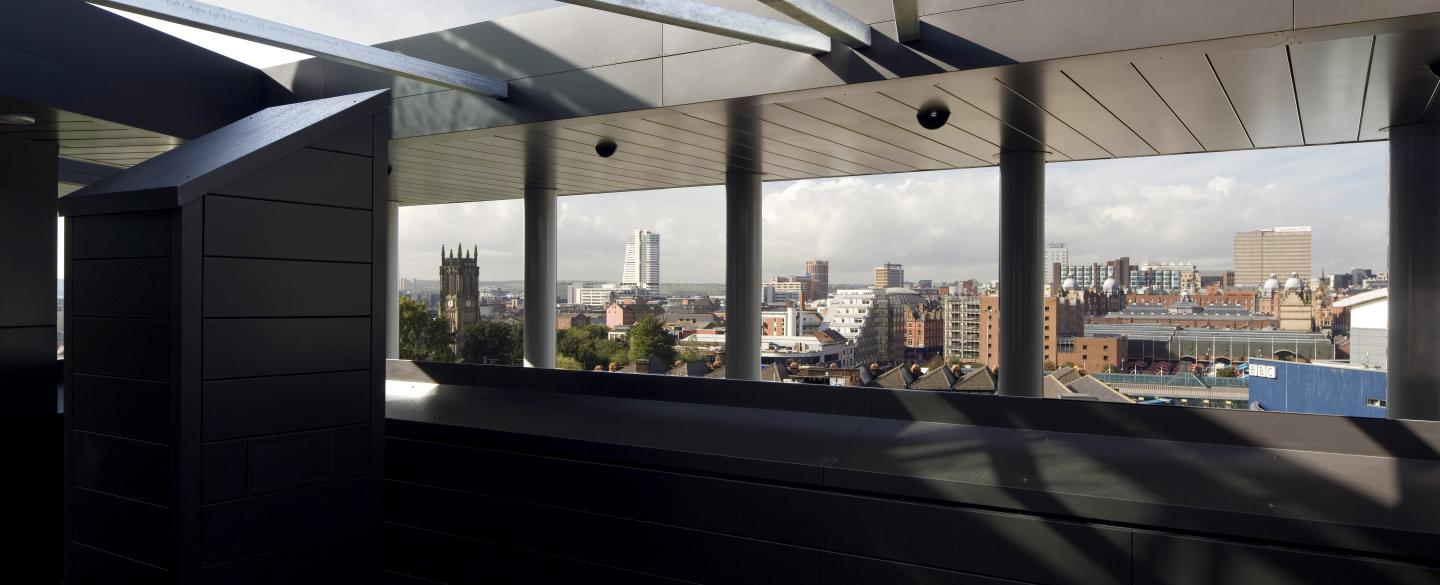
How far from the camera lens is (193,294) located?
3.21 metres

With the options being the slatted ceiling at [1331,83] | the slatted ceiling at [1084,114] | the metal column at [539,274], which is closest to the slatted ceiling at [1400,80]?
the slatted ceiling at [1331,83]

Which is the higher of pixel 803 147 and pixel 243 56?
pixel 243 56

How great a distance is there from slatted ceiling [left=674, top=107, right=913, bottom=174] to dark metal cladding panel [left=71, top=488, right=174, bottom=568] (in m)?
4.15

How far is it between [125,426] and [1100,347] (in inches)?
1318

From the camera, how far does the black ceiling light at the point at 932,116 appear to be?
603 centimetres

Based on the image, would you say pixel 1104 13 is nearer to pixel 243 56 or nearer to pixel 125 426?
pixel 125 426

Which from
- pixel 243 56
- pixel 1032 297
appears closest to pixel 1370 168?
pixel 1032 297

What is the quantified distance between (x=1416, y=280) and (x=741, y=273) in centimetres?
591

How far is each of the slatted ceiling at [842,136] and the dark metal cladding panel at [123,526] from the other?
451 centimetres

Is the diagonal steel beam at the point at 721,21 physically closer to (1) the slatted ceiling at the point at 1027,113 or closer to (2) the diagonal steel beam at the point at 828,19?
(2) the diagonal steel beam at the point at 828,19

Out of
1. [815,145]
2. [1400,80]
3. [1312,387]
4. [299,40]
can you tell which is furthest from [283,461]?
[1312,387]

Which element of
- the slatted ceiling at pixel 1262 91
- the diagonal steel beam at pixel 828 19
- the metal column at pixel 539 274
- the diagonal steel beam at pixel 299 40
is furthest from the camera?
the metal column at pixel 539 274

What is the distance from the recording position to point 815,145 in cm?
774

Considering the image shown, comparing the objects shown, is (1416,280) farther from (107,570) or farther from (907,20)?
(107,570)
